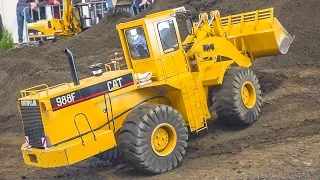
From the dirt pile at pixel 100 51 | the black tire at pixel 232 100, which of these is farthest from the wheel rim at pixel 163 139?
the dirt pile at pixel 100 51

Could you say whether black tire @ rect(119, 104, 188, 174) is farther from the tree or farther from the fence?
the tree

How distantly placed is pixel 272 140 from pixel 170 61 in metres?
1.89

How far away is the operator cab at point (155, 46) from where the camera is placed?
915 centimetres

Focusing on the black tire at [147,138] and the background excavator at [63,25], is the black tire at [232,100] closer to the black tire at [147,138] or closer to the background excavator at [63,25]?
the black tire at [147,138]

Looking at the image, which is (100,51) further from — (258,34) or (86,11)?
(258,34)

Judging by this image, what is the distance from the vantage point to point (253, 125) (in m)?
10.3

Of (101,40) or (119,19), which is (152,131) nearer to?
(101,40)

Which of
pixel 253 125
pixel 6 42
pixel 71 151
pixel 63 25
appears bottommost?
pixel 253 125

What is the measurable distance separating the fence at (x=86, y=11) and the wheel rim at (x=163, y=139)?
11.8m

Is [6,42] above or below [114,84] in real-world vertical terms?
above

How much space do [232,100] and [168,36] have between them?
1.48 meters

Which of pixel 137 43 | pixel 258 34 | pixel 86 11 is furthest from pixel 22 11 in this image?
pixel 137 43

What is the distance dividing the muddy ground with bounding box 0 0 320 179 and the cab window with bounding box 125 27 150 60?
164 cm

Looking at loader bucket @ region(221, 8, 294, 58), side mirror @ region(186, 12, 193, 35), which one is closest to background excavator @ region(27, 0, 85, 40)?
loader bucket @ region(221, 8, 294, 58)
